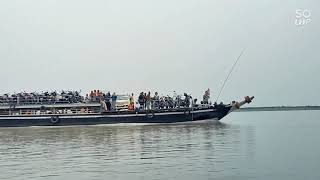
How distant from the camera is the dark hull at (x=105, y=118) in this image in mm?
59344

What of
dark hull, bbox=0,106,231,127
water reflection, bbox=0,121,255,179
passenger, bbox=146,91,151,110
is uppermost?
passenger, bbox=146,91,151,110

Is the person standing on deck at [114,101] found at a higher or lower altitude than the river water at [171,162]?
higher

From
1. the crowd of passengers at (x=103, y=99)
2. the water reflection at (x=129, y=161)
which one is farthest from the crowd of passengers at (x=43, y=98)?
the water reflection at (x=129, y=161)

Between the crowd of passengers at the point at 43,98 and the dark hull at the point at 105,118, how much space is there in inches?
80.0

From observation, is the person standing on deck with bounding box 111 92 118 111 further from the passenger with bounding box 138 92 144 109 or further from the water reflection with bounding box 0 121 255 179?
the water reflection with bounding box 0 121 255 179

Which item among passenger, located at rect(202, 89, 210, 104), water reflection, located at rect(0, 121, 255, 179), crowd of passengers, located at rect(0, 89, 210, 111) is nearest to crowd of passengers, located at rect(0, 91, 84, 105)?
crowd of passengers, located at rect(0, 89, 210, 111)

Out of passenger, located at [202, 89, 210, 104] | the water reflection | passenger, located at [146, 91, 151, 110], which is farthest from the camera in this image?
passenger, located at [202, 89, 210, 104]

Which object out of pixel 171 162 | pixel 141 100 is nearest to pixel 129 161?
pixel 171 162

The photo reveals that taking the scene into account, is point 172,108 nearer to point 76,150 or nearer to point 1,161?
point 76,150

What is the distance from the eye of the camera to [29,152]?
1053 inches

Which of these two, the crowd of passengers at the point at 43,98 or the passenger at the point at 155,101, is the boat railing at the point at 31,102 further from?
the passenger at the point at 155,101

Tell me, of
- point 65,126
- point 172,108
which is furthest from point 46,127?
point 172,108

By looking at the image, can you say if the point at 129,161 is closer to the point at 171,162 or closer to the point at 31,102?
the point at 171,162

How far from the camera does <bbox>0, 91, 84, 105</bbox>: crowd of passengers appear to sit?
61281mm
